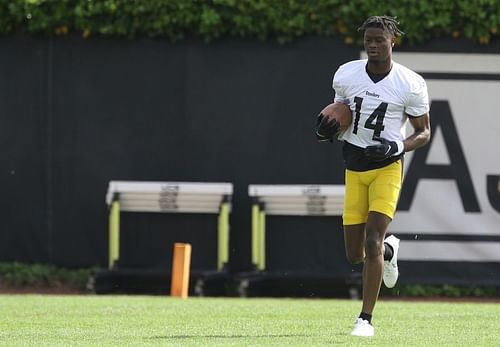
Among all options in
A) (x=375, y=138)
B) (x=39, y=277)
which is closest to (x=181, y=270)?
(x=39, y=277)

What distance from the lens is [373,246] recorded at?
8641 mm

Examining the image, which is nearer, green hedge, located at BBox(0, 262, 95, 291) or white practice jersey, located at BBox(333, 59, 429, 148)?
white practice jersey, located at BBox(333, 59, 429, 148)

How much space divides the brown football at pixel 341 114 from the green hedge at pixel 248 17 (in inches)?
198

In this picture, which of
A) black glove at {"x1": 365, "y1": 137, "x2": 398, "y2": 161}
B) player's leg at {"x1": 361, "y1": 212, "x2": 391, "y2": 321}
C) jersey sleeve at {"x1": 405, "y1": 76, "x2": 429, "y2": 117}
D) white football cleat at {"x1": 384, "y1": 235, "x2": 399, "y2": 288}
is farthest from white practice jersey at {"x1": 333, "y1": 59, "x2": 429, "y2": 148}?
white football cleat at {"x1": 384, "y1": 235, "x2": 399, "y2": 288}

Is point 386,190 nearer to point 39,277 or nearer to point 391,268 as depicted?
point 391,268

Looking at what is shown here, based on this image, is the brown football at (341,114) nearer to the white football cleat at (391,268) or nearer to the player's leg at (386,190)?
the player's leg at (386,190)

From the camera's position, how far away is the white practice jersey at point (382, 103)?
888cm

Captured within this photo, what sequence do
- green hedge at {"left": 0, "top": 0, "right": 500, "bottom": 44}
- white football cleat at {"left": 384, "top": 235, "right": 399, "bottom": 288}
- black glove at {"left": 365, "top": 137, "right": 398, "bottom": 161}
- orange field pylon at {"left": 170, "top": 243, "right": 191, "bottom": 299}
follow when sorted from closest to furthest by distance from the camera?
black glove at {"left": 365, "top": 137, "right": 398, "bottom": 161} < white football cleat at {"left": 384, "top": 235, "right": 399, "bottom": 288} < orange field pylon at {"left": 170, "top": 243, "right": 191, "bottom": 299} < green hedge at {"left": 0, "top": 0, "right": 500, "bottom": 44}

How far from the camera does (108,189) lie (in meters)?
14.3

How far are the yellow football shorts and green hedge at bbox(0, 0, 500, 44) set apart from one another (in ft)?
17.0

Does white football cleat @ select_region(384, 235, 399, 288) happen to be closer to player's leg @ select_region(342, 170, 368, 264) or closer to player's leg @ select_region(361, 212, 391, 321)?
player's leg @ select_region(342, 170, 368, 264)

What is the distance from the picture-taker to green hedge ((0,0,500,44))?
13.8m

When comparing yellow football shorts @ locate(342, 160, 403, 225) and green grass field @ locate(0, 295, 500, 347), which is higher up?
yellow football shorts @ locate(342, 160, 403, 225)

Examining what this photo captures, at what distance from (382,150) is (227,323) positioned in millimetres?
1986
